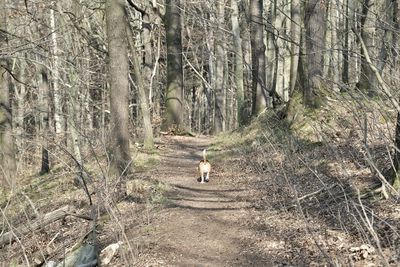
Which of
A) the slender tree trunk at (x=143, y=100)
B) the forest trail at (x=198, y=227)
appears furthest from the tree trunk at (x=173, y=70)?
the forest trail at (x=198, y=227)

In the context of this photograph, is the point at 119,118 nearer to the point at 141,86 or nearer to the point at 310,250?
the point at 141,86

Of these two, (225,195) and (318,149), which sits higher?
(318,149)

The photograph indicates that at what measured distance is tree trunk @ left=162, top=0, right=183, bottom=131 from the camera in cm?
1914

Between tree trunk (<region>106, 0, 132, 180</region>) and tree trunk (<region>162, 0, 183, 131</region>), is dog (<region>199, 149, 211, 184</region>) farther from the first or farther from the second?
tree trunk (<region>162, 0, 183, 131</region>)

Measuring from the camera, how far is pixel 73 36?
57.1 ft

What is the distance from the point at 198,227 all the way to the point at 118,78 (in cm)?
473

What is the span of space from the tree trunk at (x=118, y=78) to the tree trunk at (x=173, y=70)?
835 centimetres

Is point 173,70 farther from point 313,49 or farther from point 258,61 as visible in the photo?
point 313,49

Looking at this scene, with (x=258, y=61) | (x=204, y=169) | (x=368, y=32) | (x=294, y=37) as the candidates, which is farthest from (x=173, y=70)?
(x=368, y=32)

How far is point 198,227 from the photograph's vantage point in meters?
7.60

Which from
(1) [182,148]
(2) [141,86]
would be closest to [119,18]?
(2) [141,86]

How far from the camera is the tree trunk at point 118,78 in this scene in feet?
34.2

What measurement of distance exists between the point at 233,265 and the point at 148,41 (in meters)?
15.1

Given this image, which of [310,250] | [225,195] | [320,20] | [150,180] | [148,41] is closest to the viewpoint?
[310,250]
